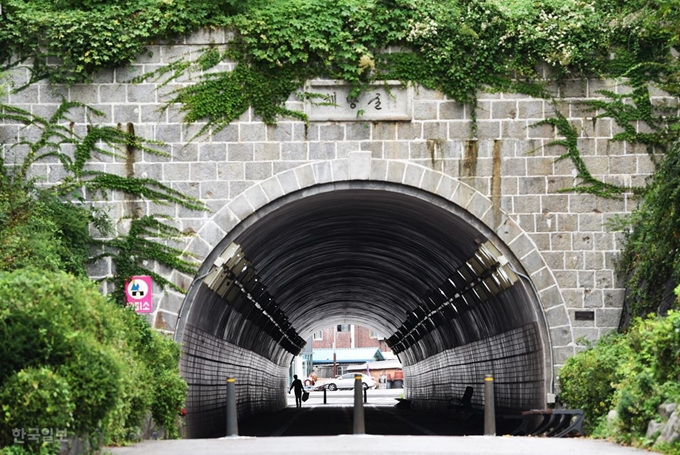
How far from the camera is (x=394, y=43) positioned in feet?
62.3

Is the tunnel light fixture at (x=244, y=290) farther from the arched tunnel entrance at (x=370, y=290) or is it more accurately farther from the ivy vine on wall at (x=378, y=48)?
the ivy vine on wall at (x=378, y=48)

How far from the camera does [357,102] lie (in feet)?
62.1

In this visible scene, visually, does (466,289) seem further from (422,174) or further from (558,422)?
(558,422)

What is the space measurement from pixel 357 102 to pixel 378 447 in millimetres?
8088

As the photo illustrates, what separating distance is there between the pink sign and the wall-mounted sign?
3959 mm

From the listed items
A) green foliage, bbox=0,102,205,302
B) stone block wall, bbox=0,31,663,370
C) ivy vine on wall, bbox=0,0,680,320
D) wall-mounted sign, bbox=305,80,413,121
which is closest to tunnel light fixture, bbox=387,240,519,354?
stone block wall, bbox=0,31,663,370

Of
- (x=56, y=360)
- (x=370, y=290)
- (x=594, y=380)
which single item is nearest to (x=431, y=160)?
(x=594, y=380)

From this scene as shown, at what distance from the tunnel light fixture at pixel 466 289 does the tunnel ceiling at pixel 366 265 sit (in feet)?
0.11

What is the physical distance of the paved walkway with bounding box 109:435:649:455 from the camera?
11.8 metres

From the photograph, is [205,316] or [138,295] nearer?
[138,295]

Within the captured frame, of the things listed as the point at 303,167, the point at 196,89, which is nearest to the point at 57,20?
the point at 196,89

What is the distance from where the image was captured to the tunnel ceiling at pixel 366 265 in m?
19.8

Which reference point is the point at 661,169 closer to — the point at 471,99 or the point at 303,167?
the point at 471,99

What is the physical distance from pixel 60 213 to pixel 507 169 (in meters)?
7.46
